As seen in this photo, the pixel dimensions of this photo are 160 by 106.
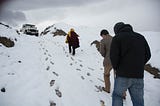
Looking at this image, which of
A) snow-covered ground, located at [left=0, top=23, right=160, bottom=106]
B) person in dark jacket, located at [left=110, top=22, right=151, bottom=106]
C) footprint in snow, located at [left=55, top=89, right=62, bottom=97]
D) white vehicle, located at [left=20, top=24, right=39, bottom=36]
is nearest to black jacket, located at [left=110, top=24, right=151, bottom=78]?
person in dark jacket, located at [left=110, top=22, right=151, bottom=106]

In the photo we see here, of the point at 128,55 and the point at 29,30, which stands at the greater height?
the point at 128,55

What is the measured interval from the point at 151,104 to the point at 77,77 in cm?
292

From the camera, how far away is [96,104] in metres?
6.57

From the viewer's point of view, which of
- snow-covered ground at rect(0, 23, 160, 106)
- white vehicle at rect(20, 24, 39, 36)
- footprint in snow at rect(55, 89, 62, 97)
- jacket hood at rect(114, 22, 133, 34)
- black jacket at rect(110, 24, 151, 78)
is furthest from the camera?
white vehicle at rect(20, 24, 39, 36)

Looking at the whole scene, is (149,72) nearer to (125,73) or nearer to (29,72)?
(29,72)

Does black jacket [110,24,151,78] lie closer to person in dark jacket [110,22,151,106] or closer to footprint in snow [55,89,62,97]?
person in dark jacket [110,22,151,106]

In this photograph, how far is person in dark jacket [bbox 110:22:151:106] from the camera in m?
4.85

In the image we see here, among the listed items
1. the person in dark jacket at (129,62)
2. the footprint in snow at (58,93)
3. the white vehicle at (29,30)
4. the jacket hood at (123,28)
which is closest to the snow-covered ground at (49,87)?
the footprint in snow at (58,93)

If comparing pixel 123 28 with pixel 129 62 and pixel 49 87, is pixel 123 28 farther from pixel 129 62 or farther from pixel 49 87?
pixel 49 87

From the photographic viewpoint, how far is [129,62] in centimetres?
484

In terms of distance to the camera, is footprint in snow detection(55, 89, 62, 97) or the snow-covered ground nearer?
the snow-covered ground

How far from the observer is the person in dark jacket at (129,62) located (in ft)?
15.9

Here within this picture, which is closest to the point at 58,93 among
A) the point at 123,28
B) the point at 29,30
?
the point at 123,28

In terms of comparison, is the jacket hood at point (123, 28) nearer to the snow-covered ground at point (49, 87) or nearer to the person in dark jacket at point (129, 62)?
the person in dark jacket at point (129, 62)
